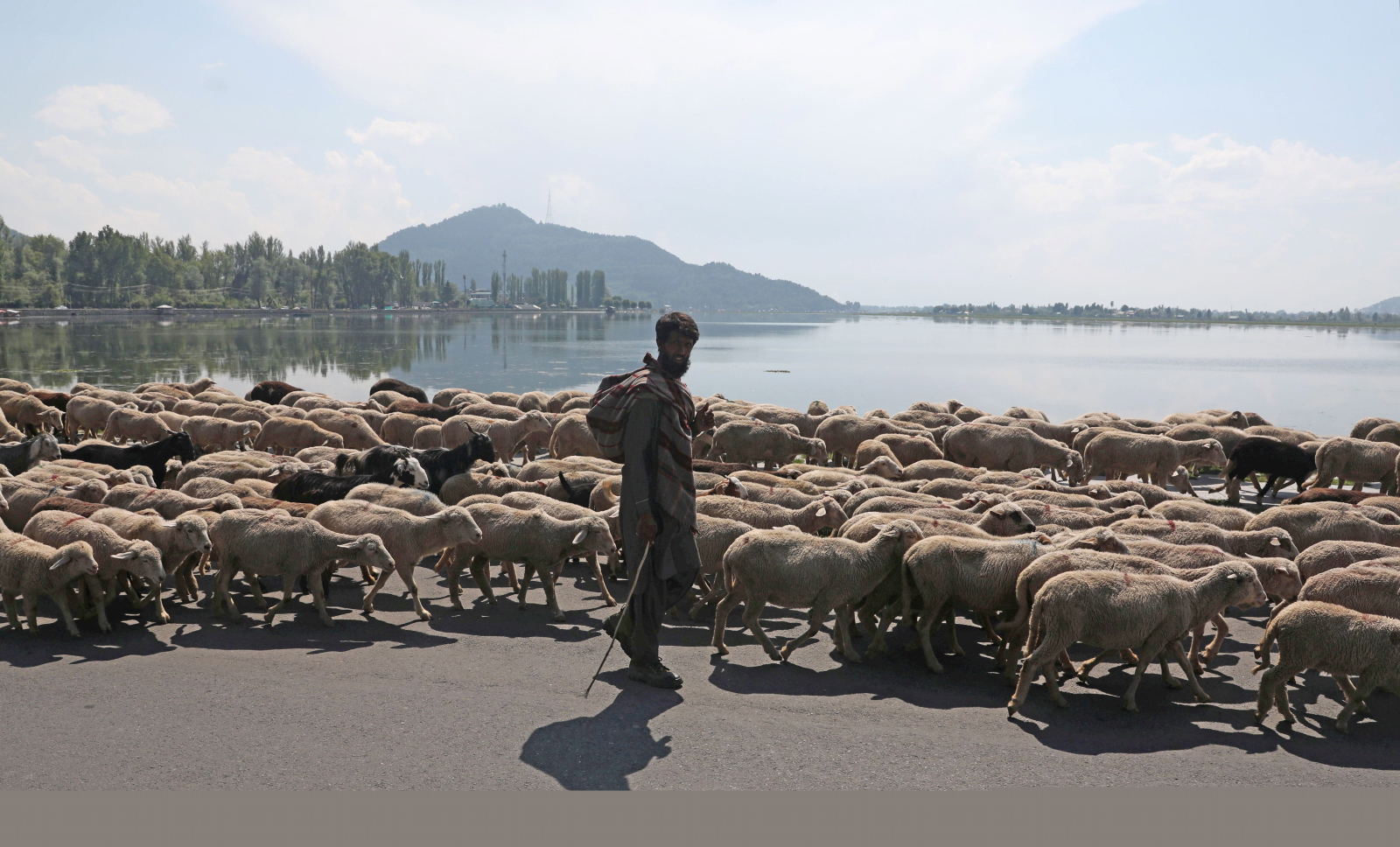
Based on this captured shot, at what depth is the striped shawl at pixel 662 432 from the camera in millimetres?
6141

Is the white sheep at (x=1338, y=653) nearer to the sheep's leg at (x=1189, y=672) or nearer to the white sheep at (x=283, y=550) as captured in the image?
the sheep's leg at (x=1189, y=672)

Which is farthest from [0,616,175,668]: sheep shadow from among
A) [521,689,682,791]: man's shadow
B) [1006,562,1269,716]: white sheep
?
[1006,562,1269,716]: white sheep

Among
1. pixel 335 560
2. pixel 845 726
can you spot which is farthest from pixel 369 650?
pixel 845 726

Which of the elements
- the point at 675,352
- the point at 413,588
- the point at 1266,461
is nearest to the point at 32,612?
the point at 413,588

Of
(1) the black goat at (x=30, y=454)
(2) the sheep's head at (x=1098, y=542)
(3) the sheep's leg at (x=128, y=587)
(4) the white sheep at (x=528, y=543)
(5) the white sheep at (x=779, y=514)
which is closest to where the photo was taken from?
(2) the sheep's head at (x=1098, y=542)

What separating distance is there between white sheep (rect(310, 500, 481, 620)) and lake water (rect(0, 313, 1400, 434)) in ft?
104

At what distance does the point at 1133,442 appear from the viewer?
16.5m

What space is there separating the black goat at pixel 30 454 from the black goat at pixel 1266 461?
2079cm

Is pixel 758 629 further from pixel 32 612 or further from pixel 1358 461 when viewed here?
pixel 1358 461

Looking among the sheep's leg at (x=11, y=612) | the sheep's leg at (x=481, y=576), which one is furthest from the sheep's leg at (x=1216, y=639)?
the sheep's leg at (x=11, y=612)

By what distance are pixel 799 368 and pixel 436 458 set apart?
53326 mm

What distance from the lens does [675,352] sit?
247 inches

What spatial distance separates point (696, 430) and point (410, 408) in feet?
56.1

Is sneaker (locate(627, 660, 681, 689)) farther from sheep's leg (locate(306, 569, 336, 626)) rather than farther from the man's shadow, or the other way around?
sheep's leg (locate(306, 569, 336, 626))
